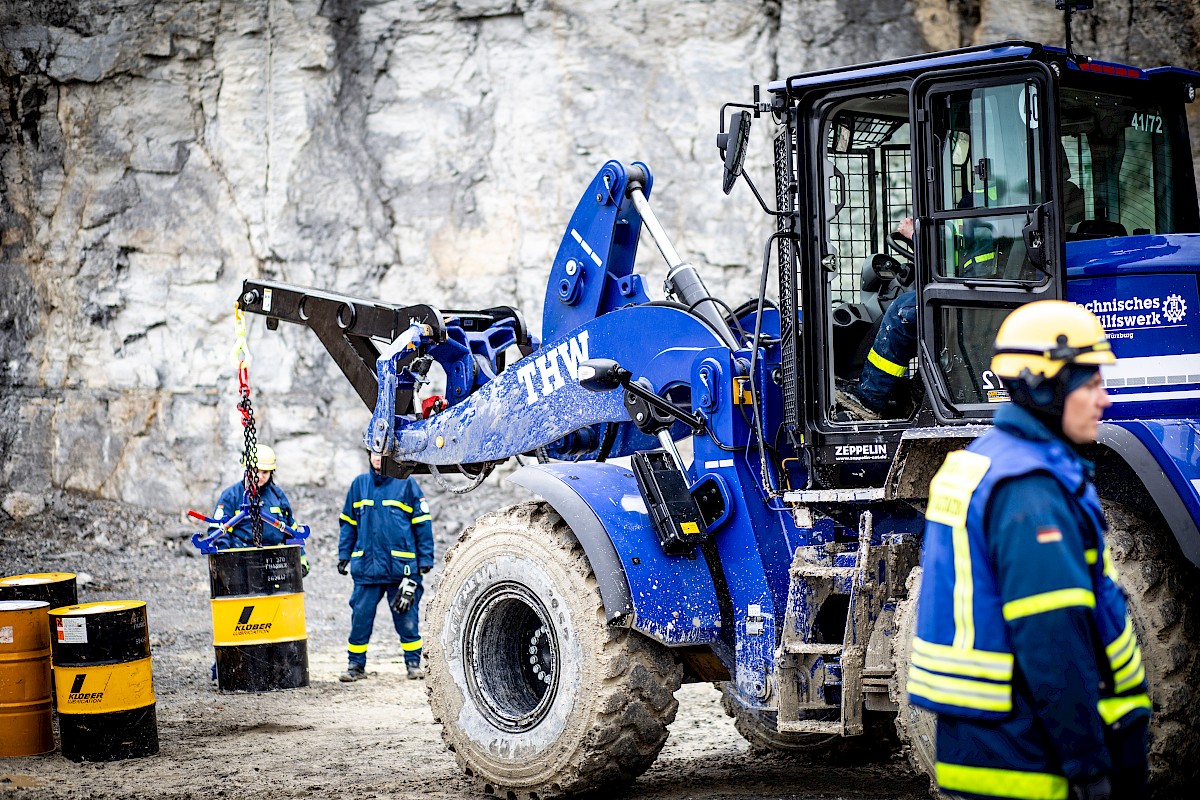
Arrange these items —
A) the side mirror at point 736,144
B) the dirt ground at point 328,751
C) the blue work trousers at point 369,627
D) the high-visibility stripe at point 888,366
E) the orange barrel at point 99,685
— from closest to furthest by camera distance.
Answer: the high-visibility stripe at point 888,366, the side mirror at point 736,144, the dirt ground at point 328,751, the orange barrel at point 99,685, the blue work trousers at point 369,627

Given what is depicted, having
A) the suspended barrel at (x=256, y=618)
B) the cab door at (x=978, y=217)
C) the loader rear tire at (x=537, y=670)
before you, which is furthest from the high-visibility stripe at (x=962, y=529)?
the suspended barrel at (x=256, y=618)

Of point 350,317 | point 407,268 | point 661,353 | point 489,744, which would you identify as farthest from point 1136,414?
point 407,268

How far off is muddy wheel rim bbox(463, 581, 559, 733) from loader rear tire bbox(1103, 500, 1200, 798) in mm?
2697

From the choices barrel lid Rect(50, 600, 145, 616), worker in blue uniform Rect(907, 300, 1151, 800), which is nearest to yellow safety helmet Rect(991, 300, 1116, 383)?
worker in blue uniform Rect(907, 300, 1151, 800)

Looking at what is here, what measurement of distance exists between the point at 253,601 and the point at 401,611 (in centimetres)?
132

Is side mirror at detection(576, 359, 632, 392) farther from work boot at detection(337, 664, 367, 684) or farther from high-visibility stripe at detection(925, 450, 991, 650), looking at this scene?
Result: work boot at detection(337, 664, 367, 684)

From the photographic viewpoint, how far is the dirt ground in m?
6.76

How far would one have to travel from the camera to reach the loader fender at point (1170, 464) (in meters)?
4.64

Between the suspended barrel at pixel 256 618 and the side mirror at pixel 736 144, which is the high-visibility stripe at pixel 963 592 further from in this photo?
Result: the suspended barrel at pixel 256 618

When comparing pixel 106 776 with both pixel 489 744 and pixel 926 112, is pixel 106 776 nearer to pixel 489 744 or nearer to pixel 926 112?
pixel 489 744

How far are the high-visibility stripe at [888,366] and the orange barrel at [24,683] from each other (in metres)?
5.18

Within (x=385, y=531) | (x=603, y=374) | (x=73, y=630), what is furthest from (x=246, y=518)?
(x=603, y=374)

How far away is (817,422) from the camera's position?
18.9ft

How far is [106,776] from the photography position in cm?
734
